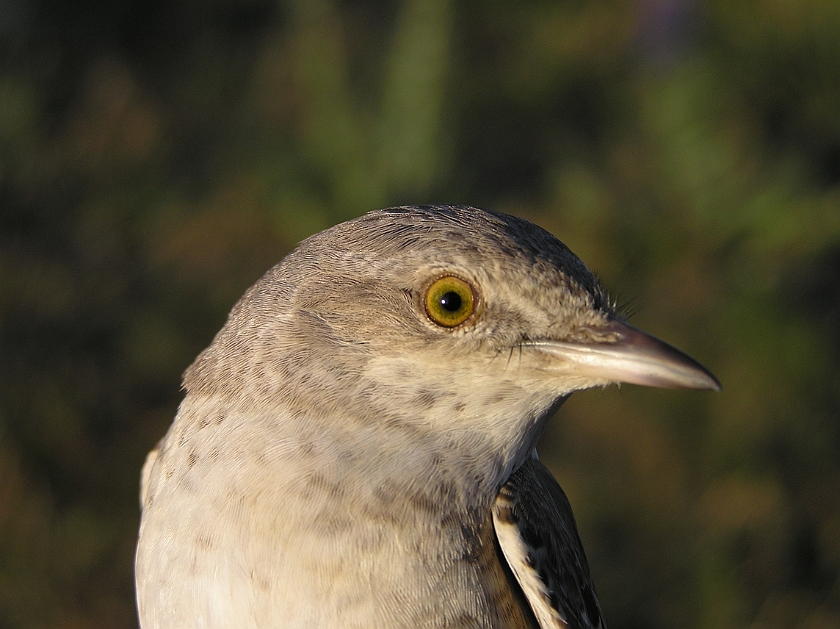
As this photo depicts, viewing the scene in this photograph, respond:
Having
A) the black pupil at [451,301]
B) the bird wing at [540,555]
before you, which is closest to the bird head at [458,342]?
the black pupil at [451,301]

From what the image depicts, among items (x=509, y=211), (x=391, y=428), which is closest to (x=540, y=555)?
(x=391, y=428)

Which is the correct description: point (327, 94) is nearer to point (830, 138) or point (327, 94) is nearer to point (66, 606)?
point (830, 138)

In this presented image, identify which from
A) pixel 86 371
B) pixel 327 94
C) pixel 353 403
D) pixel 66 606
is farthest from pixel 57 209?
pixel 353 403

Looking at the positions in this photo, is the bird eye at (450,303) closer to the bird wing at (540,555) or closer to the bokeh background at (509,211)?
the bird wing at (540,555)

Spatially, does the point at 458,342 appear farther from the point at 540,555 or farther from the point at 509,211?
the point at 509,211

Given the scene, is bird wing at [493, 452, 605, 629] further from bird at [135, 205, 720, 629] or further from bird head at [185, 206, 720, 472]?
bird head at [185, 206, 720, 472]
